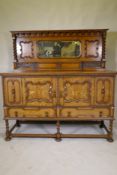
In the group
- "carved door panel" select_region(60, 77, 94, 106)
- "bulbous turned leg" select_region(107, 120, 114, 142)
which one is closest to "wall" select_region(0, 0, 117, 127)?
"carved door panel" select_region(60, 77, 94, 106)

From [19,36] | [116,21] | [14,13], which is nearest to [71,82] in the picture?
[19,36]

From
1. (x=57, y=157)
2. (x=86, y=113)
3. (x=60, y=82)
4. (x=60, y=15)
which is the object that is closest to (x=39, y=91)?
(x=60, y=82)

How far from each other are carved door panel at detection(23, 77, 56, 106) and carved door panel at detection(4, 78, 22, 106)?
0.28 ft

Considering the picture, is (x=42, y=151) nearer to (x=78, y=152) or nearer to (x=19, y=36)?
(x=78, y=152)

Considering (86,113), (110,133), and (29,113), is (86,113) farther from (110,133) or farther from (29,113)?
(29,113)

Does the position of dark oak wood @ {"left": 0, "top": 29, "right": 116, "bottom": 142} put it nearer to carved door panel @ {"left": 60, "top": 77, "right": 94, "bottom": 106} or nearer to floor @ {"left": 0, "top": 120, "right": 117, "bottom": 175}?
carved door panel @ {"left": 60, "top": 77, "right": 94, "bottom": 106}

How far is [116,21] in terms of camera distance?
2924 millimetres

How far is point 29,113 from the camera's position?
2539 millimetres

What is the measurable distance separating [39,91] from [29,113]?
351 millimetres

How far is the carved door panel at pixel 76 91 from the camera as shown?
2428mm

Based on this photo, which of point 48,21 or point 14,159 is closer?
point 14,159

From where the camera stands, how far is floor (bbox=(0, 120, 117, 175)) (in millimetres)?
1876

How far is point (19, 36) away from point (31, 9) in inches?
22.3

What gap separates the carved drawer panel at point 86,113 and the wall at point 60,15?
1.08 m
